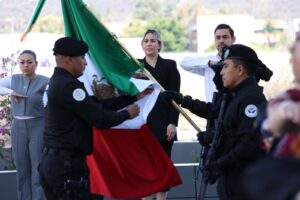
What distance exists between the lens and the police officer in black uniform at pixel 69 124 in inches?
220

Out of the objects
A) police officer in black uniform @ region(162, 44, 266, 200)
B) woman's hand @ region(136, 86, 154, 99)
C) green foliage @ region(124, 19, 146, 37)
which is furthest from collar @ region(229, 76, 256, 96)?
green foliage @ region(124, 19, 146, 37)

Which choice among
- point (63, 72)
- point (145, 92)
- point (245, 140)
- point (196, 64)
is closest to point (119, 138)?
point (145, 92)

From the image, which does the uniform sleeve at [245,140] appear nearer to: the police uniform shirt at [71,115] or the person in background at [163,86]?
the police uniform shirt at [71,115]

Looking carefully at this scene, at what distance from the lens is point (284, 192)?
2746mm

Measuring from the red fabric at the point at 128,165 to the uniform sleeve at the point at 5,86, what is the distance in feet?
5.90

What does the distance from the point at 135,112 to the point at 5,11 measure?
25.6 m

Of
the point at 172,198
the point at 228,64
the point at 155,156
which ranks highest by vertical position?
the point at 228,64

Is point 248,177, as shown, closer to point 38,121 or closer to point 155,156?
point 155,156

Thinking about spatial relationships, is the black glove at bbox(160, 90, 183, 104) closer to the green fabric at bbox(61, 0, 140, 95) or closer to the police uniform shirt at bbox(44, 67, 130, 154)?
the green fabric at bbox(61, 0, 140, 95)

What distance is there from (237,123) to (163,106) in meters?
2.65

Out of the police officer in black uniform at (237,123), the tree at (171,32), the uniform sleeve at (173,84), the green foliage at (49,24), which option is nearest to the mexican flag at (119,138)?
the uniform sleeve at (173,84)

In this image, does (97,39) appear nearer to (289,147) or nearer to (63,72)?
(63,72)

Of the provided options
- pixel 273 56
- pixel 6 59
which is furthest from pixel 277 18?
pixel 6 59

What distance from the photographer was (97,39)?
276 inches
